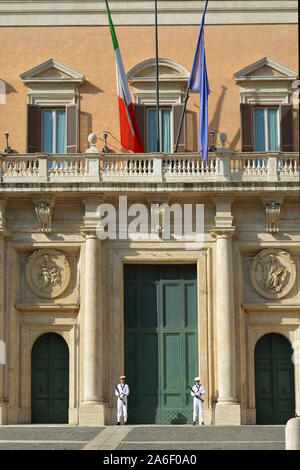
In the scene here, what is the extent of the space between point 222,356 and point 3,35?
12227 mm

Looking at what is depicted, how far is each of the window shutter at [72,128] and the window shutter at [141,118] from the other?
1847 millimetres

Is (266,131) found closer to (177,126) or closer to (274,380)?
(177,126)

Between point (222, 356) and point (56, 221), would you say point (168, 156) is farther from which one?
point (222, 356)

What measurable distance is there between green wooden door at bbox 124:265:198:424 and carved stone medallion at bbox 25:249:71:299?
1895 mm

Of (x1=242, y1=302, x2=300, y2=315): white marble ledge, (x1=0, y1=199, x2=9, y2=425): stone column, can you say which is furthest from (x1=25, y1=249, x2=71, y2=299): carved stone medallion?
(x1=242, y1=302, x2=300, y2=315): white marble ledge

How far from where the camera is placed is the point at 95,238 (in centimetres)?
3039

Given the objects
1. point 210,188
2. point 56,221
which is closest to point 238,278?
point 210,188

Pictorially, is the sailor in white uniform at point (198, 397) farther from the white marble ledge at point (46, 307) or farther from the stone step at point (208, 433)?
the white marble ledge at point (46, 307)

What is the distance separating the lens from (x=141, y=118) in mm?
32375

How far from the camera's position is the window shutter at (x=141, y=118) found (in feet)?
106

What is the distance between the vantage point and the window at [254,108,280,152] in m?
32.4

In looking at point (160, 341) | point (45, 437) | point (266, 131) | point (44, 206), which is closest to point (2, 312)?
point (44, 206)

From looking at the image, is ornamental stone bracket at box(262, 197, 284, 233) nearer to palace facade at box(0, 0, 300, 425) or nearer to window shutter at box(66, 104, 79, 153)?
palace facade at box(0, 0, 300, 425)
